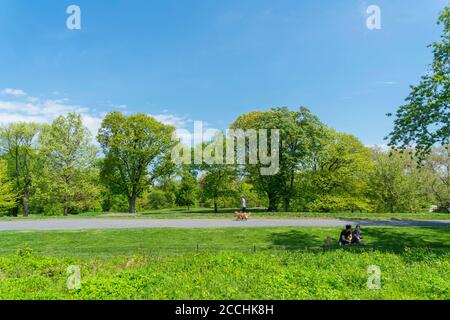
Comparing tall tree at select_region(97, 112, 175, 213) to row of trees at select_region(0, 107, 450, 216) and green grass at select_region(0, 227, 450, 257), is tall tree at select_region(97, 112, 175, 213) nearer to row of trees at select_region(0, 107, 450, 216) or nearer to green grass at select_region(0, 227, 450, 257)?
row of trees at select_region(0, 107, 450, 216)

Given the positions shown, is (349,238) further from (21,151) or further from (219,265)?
(21,151)

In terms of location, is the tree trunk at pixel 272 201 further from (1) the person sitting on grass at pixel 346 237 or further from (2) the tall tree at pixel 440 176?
(2) the tall tree at pixel 440 176

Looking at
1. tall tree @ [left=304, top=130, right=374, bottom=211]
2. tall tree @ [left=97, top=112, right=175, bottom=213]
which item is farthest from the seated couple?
tall tree @ [left=97, top=112, right=175, bottom=213]

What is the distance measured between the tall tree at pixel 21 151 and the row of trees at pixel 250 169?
0.58ft

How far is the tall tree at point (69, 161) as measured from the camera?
124 feet

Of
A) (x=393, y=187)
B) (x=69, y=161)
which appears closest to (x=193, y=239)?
(x=69, y=161)

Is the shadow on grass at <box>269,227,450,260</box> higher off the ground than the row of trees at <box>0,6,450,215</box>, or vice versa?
the row of trees at <box>0,6,450,215</box>

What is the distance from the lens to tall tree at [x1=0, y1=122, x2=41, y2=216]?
46.6 meters

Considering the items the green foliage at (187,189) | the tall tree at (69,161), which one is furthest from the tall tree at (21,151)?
the green foliage at (187,189)

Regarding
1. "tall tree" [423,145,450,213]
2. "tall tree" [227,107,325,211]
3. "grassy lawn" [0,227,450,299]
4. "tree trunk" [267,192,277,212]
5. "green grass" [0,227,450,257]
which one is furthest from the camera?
"tall tree" [423,145,450,213]

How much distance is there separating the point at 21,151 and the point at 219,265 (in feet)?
170

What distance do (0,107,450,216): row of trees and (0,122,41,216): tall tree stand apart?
0.18 metres

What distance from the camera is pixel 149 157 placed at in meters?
42.1

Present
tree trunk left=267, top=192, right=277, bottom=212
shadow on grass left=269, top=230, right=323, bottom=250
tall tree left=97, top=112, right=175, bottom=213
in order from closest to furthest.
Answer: shadow on grass left=269, top=230, right=323, bottom=250 < tree trunk left=267, top=192, right=277, bottom=212 < tall tree left=97, top=112, right=175, bottom=213
